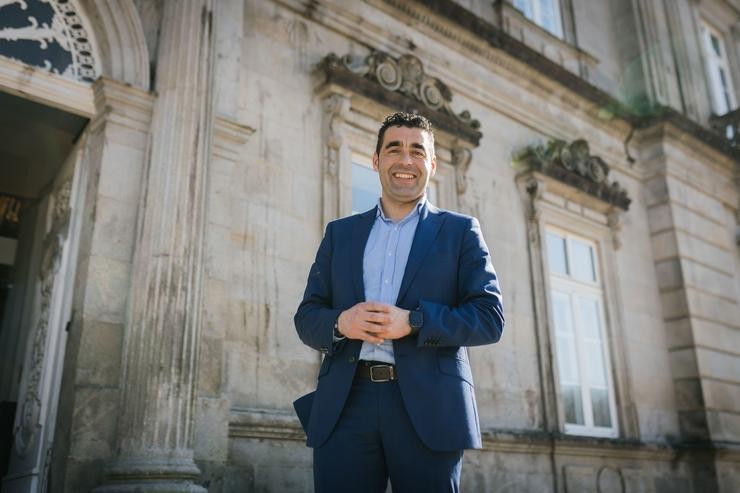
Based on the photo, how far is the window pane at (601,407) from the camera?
24.8 ft

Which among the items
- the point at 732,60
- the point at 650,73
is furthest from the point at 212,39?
the point at 732,60

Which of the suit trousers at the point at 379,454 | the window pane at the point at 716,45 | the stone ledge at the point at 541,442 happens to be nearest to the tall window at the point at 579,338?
the stone ledge at the point at 541,442

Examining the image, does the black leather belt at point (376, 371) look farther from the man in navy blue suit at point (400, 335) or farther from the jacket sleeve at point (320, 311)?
the jacket sleeve at point (320, 311)

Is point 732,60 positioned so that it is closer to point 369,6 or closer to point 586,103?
point 586,103

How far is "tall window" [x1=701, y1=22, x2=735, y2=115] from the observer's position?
11.1 m

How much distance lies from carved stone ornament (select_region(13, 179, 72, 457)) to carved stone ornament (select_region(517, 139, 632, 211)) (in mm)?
4736

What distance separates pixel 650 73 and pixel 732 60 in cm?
304

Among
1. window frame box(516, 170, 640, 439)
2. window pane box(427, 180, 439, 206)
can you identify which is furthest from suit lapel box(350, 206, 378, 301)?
window frame box(516, 170, 640, 439)

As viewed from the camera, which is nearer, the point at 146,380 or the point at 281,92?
the point at 146,380

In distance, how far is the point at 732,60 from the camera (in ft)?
38.8

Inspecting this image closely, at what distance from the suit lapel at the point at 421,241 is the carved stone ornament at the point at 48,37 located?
3.07 metres

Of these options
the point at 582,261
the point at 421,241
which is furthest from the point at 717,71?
the point at 421,241

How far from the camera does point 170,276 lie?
13.5ft

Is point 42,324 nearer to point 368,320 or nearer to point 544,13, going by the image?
point 368,320
